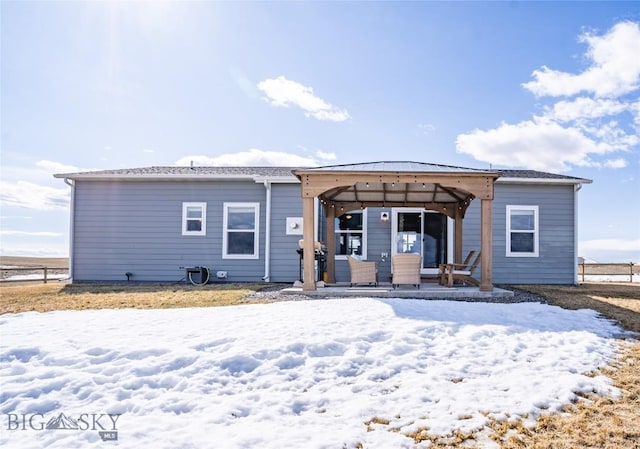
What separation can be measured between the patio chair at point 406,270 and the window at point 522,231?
14.8ft

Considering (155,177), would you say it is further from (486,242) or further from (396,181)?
(486,242)

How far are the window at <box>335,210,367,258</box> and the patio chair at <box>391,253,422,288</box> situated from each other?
3.15 meters

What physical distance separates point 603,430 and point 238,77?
11087mm

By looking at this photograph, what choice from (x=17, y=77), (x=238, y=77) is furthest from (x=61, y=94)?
(x=238, y=77)

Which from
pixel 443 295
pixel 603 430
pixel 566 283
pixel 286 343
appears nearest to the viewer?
pixel 603 430

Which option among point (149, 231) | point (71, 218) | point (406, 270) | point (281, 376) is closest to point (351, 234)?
point (406, 270)

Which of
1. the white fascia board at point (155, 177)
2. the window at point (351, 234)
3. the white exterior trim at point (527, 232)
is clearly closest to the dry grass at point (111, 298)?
the white fascia board at point (155, 177)

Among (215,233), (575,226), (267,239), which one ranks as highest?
(575,226)

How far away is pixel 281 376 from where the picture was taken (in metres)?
3.41

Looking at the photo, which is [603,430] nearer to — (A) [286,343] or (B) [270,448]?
(B) [270,448]

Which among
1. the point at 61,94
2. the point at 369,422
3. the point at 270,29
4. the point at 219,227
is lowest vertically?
the point at 369,422

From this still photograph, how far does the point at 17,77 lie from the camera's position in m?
Answer: 9.17

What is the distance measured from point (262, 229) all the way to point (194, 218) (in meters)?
1.98

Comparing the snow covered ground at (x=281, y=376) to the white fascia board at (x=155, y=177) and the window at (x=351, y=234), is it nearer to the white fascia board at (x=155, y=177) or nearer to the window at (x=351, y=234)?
the window at (x=351, y=234)
